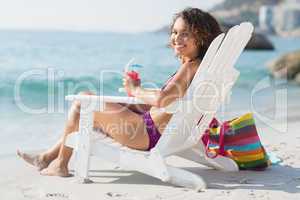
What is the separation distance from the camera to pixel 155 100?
366cm

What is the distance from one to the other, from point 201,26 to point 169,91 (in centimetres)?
56

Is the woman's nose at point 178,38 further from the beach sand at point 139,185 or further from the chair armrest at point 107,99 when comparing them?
the beach sand at point 139,185

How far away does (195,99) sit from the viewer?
3711mm

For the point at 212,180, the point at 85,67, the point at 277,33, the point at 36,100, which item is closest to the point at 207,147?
the point at 212,180

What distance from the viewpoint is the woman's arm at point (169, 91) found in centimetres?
365

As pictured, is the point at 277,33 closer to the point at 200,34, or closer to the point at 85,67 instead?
the point at 85,67

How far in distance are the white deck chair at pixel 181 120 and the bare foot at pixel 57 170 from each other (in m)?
0.15

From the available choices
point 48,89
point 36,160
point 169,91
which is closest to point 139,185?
point 169,91

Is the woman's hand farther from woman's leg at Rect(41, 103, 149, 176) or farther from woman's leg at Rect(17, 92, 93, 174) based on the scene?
woman's leg at Rect(17, 92, 93, 174)

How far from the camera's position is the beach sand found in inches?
140

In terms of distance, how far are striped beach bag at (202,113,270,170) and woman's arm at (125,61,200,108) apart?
0.70 meters

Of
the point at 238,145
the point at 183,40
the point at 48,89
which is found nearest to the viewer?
the point at 183,40

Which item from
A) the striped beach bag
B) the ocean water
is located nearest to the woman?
the striped beach bag

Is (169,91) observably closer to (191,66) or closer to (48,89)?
(191,66)
